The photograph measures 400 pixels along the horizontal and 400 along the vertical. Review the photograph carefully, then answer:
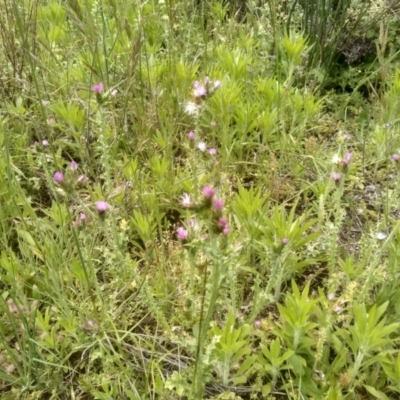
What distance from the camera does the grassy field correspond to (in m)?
1.32

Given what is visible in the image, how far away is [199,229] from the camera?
115 cm

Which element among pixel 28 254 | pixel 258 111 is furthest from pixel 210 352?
pixel 258 111

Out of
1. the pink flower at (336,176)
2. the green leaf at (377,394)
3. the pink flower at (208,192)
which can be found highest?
the pink flower at (208,192)

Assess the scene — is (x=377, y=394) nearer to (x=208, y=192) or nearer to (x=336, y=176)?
(x=336, y=176)

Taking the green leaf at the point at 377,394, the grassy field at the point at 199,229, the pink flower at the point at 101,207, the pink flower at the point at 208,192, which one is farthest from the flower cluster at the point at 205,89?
the green leaf at the point at 377,394

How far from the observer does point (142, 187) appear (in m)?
1.84

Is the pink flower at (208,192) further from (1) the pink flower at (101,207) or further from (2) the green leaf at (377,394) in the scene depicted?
(2) the green leaf at (377,394)

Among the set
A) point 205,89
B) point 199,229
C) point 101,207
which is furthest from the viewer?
point 205,89

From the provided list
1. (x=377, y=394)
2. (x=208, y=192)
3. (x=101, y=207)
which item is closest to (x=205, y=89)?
(x=101, y=207)

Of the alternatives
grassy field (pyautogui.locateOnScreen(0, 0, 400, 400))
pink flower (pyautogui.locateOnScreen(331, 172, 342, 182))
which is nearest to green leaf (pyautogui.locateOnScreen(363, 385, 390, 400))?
grassy field (pyautogui.locateOnScreen(0, 0, 400, 400))

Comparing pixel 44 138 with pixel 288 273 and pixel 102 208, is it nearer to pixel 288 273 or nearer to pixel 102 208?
pixel 102 208

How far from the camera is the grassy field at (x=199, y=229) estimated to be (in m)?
1.32

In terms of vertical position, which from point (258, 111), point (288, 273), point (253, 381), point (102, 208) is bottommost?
point (253, 381)

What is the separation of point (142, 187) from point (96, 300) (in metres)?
0.44
